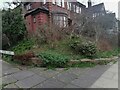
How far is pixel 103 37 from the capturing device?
13.3 metres

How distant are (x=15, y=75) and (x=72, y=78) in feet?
7.83

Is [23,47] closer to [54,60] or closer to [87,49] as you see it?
[54,60]

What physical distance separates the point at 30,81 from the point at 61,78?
120 cm

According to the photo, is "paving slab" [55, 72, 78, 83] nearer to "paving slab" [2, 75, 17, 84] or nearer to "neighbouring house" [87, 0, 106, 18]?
"paving slab" [2, 75, 17, 84]

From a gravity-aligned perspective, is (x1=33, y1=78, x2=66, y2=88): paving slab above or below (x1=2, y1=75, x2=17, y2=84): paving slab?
below

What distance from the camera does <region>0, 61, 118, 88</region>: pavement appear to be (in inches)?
183

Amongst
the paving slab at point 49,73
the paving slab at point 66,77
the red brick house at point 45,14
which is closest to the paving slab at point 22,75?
the paving slab at point 49,73

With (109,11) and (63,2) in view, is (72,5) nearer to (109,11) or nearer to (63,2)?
(63,2)

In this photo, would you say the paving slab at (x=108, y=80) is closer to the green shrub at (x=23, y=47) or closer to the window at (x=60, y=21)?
the green shrub at (x=23, y=47)

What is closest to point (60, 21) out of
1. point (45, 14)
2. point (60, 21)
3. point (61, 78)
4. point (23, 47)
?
point (60, 21)

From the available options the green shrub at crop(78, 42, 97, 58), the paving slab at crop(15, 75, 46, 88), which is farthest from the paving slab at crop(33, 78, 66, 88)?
the green shrub at crop(78, 42, 97, 58)

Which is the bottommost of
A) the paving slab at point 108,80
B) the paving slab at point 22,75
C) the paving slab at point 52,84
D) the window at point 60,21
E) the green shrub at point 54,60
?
the paving slab at point 108,80

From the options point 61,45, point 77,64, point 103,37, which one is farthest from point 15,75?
point 103,37

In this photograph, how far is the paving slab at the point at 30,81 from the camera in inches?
180
